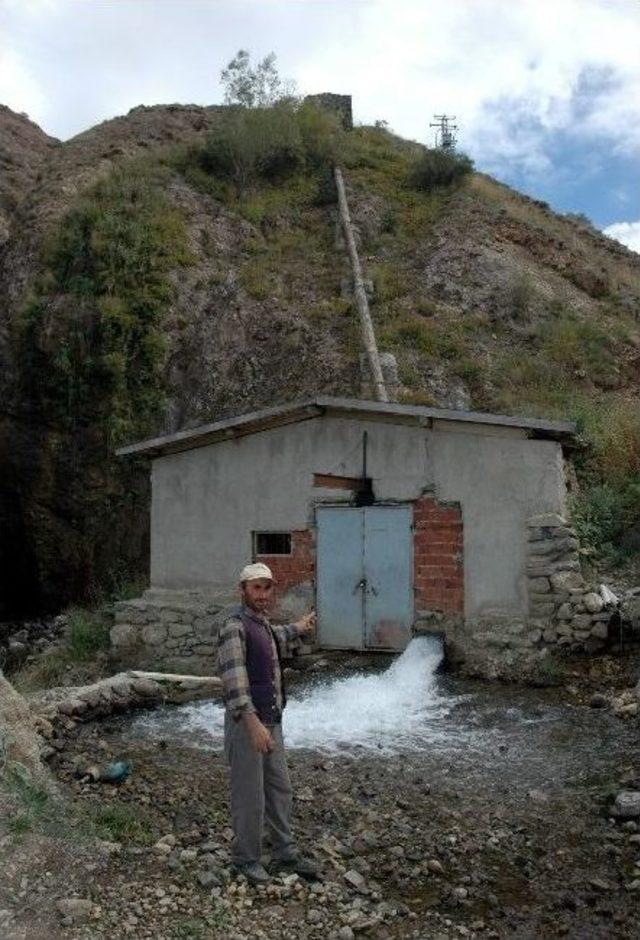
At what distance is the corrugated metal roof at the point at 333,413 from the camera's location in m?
10.9

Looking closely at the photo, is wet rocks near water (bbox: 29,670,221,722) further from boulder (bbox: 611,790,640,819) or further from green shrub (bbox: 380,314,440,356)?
green shrub (bbox: 380,314,440,356)

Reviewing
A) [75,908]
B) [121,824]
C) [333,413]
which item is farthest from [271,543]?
[75,908]

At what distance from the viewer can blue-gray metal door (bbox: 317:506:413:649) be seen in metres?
11.7

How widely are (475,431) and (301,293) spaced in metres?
12.6

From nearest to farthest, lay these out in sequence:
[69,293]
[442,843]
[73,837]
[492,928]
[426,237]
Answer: [492,928] → [73,837] → [442,843] → [69,293] → [426,237]

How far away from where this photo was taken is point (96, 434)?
20.0 meters

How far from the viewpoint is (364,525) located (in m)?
12.0

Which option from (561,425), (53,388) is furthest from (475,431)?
(53,388)

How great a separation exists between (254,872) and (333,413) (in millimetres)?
7906

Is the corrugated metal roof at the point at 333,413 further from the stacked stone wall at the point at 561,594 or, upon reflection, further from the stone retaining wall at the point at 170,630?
the stone retaining wall at the point at 170,630

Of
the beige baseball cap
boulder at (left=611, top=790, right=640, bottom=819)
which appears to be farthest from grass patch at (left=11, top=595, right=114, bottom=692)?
boulder at (left=611, top=790, right=640, bottom=819)

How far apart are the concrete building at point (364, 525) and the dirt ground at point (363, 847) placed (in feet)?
9.85

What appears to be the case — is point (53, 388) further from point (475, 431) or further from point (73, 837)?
point (73, 837)

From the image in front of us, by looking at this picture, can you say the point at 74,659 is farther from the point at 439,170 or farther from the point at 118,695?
the point at 439,170
